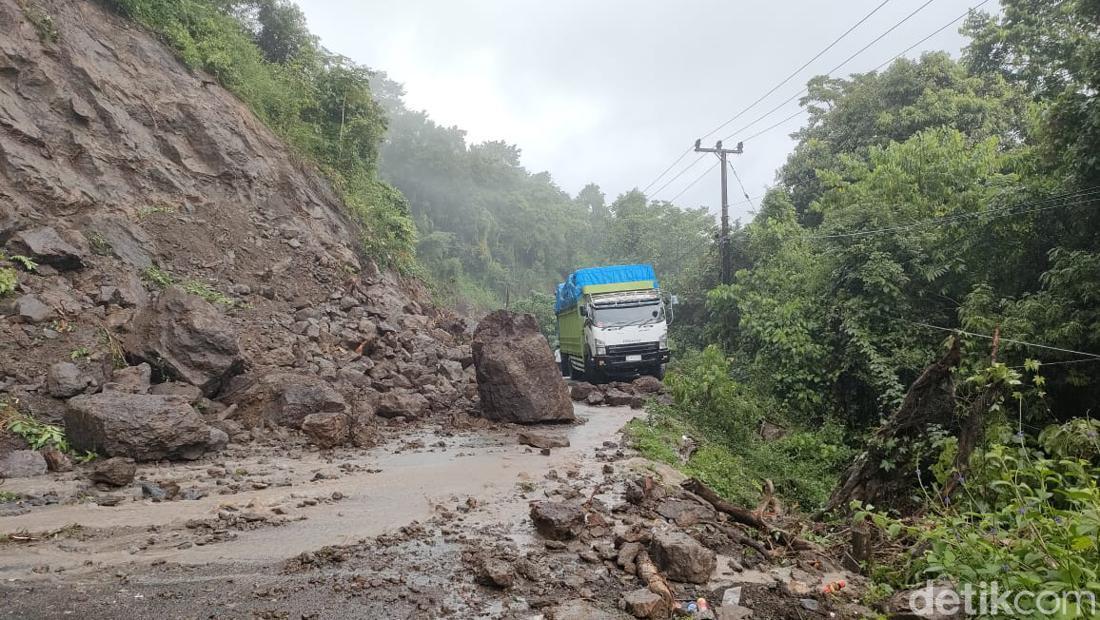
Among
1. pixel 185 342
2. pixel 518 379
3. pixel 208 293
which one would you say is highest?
pixel 208 293

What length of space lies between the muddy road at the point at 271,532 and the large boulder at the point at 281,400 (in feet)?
2.59

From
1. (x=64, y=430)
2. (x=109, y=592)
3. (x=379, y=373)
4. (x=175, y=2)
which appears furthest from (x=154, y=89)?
(x=109, y=592)

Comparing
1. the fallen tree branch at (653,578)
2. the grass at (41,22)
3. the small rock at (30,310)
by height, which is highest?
the grass at (41,22)

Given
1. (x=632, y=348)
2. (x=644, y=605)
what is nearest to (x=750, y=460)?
(x=632, y=348)

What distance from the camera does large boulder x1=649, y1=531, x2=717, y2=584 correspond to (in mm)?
4656

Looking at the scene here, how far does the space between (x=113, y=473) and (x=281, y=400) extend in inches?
121

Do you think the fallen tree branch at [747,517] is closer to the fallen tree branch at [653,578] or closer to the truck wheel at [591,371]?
the fallen tree branch at [653,578]

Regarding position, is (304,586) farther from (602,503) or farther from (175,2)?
(175,2)

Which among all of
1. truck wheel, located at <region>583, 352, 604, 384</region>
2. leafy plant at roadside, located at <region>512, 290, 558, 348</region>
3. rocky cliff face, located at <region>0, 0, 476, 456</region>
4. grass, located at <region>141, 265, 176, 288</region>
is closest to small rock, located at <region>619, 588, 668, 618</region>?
rocky cliff face, located at <region>0, 0, 476, 456</region>

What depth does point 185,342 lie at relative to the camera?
32.2 feet

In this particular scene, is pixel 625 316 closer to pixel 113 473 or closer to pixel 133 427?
pixel 133 427

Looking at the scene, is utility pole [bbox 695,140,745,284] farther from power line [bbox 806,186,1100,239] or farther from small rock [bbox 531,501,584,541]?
small rock [bbox 531,501,584,541]

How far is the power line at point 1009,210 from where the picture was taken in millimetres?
8844

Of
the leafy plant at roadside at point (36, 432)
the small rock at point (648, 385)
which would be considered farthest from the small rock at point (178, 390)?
the small rock at point (648, 385)
